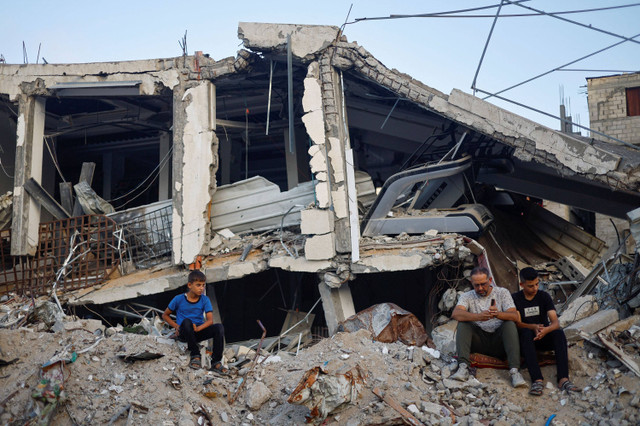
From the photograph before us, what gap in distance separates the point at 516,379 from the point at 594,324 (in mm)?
1598

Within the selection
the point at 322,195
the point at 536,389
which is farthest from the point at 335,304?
the point at 536,389

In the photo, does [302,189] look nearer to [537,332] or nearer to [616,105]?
[537,332]

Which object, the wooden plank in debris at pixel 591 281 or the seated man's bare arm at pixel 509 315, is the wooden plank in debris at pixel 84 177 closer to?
the seated man's bare arm at pixel 509 315

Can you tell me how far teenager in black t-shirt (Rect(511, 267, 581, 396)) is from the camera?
6332 millimetres

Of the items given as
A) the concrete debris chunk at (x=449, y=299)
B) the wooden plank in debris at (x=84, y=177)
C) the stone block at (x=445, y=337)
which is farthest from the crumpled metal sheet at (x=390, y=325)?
the wooden plank in debris at (x=84, y=177)

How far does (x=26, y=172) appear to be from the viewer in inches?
475

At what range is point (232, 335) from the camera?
14.0 meters

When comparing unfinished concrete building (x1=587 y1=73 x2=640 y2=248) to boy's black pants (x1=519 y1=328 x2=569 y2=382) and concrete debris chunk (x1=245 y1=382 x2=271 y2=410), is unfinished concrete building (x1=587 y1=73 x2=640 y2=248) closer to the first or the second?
boy's black pants (x1=519 y1=328 x2=569 y2=382)

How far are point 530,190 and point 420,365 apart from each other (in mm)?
5976

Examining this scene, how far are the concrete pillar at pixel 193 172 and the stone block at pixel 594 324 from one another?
5.94 meters

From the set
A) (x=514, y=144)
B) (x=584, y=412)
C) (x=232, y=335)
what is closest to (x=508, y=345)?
(x=584, y=412)

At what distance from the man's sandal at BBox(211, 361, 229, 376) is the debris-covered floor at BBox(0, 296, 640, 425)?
0.10 m

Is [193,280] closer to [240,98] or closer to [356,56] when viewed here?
[356,56]

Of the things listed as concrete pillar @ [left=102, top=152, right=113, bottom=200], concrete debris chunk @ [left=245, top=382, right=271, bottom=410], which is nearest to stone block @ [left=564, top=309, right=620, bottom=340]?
concrete debris chunk @ [left=245, top=382, right=271, bottom=410]
